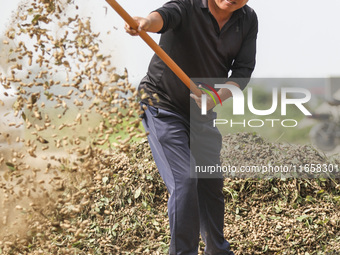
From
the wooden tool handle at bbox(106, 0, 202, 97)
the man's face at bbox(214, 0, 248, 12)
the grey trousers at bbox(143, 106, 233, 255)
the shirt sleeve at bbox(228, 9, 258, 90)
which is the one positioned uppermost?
the man's face at bbox(214, 0, 248, 12)

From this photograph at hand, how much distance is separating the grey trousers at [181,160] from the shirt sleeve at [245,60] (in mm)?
346

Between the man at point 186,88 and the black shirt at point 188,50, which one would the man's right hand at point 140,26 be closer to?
the man at point 186,88

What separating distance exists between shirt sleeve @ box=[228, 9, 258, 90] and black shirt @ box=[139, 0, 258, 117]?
10 centimetres

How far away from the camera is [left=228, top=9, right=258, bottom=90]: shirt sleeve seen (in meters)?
3.24

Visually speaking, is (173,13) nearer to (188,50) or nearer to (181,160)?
(188,50)

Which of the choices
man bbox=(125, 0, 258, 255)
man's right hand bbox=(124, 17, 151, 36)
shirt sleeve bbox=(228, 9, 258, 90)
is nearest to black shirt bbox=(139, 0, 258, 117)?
man bbox=(125, 0, 258, 255)

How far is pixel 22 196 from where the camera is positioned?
9.98ft

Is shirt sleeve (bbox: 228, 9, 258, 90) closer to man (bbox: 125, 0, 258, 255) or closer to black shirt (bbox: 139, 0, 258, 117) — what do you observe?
man (bbox: 125, 0, 258, 255)

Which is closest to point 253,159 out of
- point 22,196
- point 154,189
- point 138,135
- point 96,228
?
point 154,189

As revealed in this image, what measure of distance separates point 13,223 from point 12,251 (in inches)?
7.7

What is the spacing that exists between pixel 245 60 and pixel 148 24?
79cm

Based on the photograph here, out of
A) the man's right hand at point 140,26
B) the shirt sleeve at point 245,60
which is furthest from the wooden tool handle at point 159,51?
the shirt sleeve at point 245,60

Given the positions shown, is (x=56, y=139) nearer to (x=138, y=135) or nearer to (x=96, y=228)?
(x=138, y=135)

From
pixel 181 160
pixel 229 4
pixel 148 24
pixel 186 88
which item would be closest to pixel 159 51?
pixel 148 24
